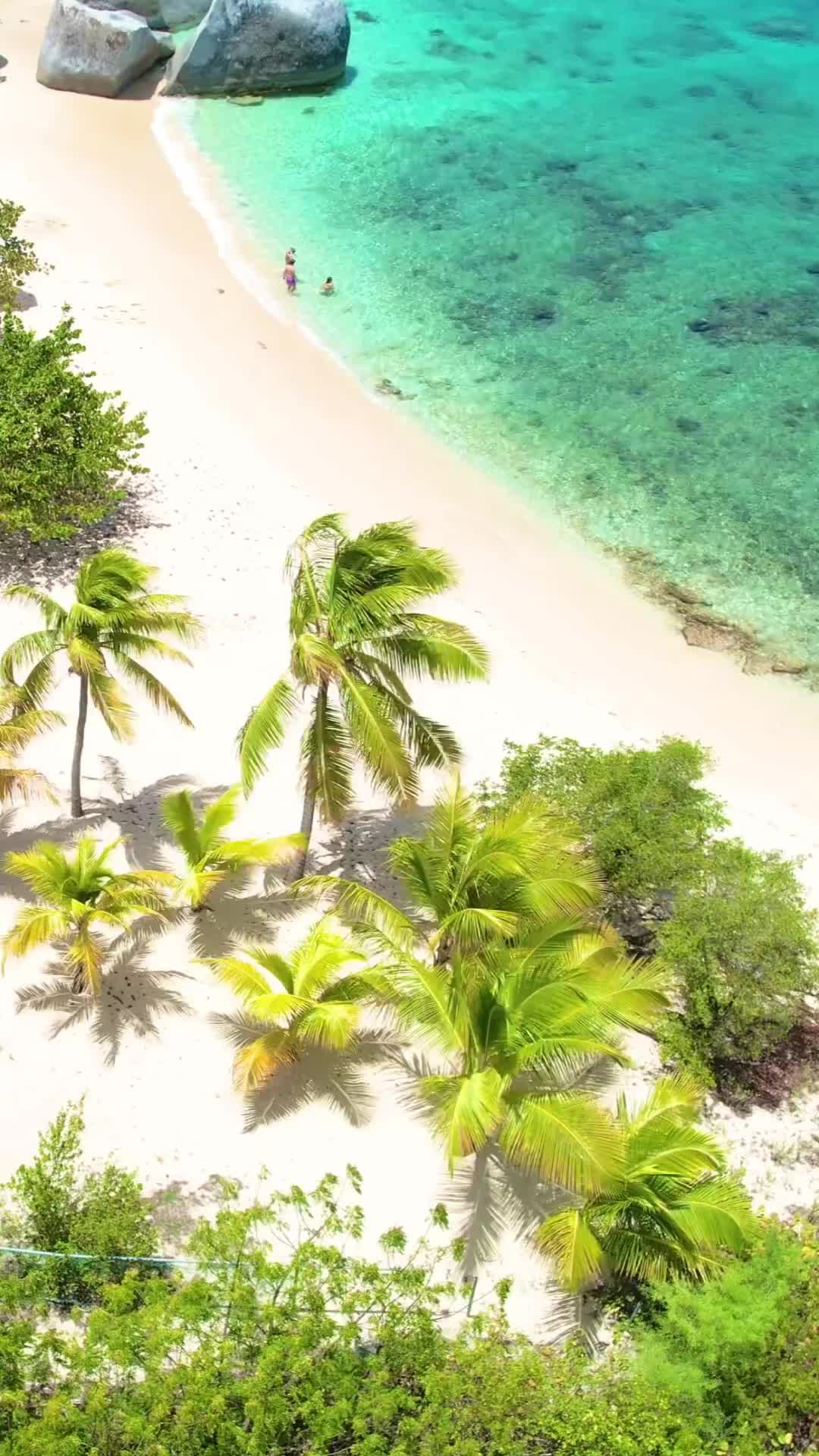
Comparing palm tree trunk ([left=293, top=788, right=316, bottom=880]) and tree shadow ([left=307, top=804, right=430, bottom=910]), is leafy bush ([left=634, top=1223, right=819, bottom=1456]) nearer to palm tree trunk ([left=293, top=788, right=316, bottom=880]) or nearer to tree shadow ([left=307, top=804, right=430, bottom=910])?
tree shadow ([left=307, top=804, right=430, bottom=910])

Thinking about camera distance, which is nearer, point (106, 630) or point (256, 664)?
point (106, 630)

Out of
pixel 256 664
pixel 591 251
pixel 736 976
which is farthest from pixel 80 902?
pixel 591 251

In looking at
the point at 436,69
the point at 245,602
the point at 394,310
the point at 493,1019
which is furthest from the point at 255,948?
the point at 436,69

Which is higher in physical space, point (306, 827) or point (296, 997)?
point (306, 827)

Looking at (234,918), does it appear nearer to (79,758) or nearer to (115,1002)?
(115,1002)

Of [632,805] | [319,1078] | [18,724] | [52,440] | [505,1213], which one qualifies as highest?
[52,440]

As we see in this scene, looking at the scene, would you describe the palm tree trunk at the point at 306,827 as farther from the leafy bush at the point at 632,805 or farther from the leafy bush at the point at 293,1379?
the leafy bush at the point at 293,1379
